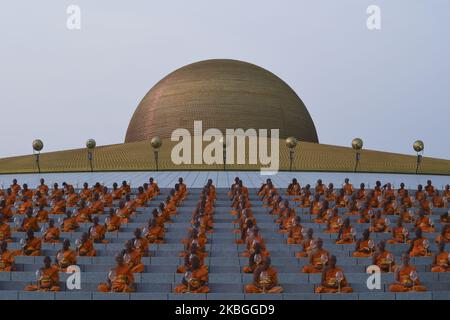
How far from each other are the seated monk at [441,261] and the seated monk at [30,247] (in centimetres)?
770

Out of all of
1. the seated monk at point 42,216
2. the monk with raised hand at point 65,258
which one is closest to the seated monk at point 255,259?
the monk with raised hand at point 65,258

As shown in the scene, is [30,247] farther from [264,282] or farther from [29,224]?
[264,282]

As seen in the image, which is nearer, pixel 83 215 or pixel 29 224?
pixel 29 224

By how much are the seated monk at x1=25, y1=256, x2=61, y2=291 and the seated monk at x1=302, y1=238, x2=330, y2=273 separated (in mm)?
4378

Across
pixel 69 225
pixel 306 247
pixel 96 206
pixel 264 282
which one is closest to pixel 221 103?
pixel 96 206

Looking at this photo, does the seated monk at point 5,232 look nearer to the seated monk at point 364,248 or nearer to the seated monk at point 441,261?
the seated monk at point 364,248

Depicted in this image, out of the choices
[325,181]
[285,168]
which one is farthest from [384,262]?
[285,168]

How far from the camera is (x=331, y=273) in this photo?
11.2m

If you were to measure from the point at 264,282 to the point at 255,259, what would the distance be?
31.9 inches

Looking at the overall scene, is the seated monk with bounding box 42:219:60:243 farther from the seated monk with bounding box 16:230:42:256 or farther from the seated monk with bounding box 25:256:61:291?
the seated monk with bounding box 25:256:61:291

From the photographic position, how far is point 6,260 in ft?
41.2

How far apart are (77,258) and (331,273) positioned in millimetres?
4992

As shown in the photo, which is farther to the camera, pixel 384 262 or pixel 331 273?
pixel 384 262
